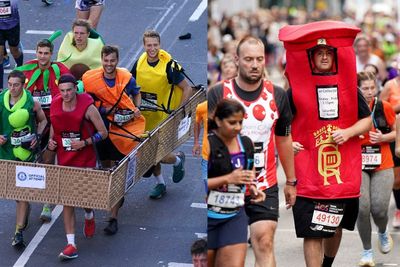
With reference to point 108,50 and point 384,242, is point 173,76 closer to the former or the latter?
point 108,50

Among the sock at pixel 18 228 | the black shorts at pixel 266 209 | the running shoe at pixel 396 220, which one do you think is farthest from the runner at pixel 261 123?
the running shoe at pixel 396 220

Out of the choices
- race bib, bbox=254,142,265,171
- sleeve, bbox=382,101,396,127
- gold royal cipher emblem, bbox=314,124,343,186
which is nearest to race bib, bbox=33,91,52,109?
race bib, bbox=254,142,265,171

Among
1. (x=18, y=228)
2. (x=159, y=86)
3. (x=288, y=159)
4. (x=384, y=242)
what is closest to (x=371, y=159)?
(x=384, y=242)

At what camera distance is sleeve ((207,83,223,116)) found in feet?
17.0

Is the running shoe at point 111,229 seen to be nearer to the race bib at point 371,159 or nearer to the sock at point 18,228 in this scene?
the sock at point 18,228

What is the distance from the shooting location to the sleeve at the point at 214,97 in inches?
204

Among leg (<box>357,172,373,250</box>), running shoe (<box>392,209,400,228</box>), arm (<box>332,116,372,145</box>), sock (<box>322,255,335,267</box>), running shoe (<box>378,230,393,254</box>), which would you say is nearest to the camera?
arm (<box>332,116,372,145</box>)

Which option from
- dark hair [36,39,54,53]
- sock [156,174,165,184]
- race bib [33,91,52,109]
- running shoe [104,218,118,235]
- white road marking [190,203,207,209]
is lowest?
running shoe [104,218,118,235]

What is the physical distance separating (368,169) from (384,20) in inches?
895

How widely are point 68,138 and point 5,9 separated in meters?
0.65

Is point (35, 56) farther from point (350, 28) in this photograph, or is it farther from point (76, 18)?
point (350, 28)

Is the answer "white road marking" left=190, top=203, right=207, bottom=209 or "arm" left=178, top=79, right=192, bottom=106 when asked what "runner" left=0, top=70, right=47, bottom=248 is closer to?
"arm" left=178, top=79, right=192, bottom=106

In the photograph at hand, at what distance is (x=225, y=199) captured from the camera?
17.2 feet

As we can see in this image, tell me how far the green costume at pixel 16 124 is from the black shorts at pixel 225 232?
2.97ft
